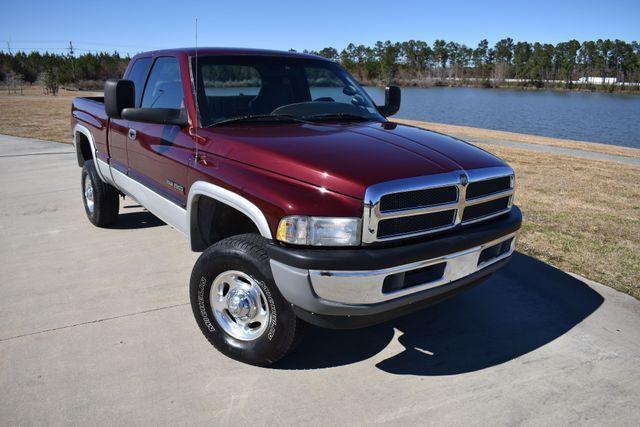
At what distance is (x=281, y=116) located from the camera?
3.69 metres

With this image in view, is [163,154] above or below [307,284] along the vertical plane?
above

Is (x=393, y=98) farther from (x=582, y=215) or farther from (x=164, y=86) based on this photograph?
(x=582, y=215)

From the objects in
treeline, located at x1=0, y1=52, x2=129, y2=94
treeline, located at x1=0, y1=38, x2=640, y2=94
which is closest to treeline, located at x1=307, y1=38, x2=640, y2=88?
treeline, located at x1=0, y1=38, x2=640, y2=94

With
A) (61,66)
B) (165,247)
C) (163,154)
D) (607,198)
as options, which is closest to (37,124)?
(165,247)

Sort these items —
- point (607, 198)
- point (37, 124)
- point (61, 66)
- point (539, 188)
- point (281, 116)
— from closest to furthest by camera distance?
1. point (281, 116)
2. point (607, 198)
3. point (539, 188)
4. point (37, 124)
5. point (61, 66)

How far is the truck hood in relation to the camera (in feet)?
8.77

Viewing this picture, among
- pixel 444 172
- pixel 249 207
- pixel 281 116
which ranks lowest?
pixel 249 207

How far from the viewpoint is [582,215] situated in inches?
262

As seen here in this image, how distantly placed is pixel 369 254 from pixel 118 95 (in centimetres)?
231

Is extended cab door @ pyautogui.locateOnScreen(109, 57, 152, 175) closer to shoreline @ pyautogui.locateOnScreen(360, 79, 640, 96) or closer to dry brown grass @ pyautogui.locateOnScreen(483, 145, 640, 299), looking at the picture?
dry brown grass @ pyautogui.locateOnScreen(483, 145, 640, 299)

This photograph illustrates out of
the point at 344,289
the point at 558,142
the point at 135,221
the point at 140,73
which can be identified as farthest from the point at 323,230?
the point at 558,142

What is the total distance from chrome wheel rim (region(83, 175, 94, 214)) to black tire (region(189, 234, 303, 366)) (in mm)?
3194

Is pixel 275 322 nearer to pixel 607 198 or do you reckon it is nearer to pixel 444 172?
pixel 444 172

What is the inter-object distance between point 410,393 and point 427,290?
59 centimetres
